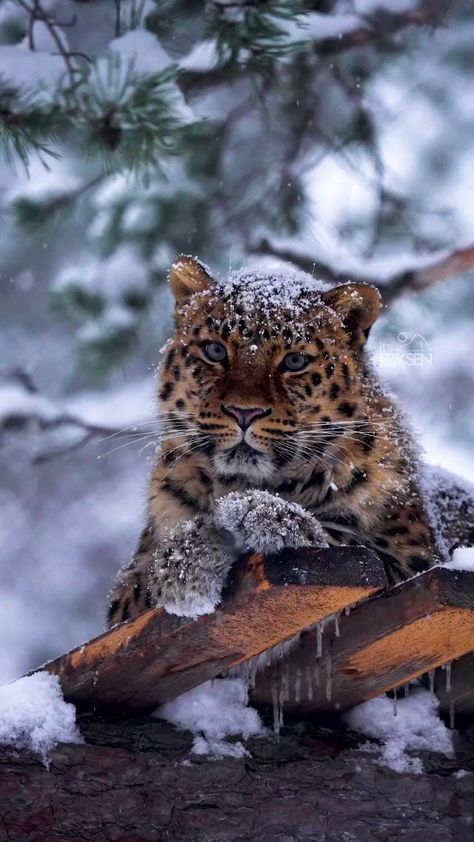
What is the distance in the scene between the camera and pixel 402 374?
5.93 meters

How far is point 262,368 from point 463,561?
101cm

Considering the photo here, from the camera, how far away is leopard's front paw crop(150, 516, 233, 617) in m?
2.46

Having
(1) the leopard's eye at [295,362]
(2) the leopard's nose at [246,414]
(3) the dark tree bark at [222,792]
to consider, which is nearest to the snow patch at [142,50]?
(1) the leopard's eye at [295,362]

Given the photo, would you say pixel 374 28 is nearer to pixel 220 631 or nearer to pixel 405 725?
pixel 405 725

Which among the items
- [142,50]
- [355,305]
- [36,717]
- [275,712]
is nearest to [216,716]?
[275,712]

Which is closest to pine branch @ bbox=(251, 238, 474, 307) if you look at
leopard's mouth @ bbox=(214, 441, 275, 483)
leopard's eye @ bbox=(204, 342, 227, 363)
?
leopard's eye @ bbox=(204, 342, 227, 363)

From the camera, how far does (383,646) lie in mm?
2547

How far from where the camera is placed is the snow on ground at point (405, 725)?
2.80 meters

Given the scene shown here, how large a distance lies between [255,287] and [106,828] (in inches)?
61.1

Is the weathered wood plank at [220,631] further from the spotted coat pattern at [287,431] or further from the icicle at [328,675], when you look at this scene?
the spotted coat pattern at [287,431]

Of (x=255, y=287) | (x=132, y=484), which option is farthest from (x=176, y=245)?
(x=255, y=287)

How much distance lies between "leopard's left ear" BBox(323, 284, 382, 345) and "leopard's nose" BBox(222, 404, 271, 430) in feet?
1.60

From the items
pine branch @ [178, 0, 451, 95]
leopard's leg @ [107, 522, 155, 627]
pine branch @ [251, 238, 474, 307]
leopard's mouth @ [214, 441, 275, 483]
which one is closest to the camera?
leopard's mouth @ [214, 441, 275, 483]

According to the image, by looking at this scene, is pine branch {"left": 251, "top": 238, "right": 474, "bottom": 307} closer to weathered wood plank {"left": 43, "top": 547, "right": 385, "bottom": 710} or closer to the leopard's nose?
the leopard's nose
